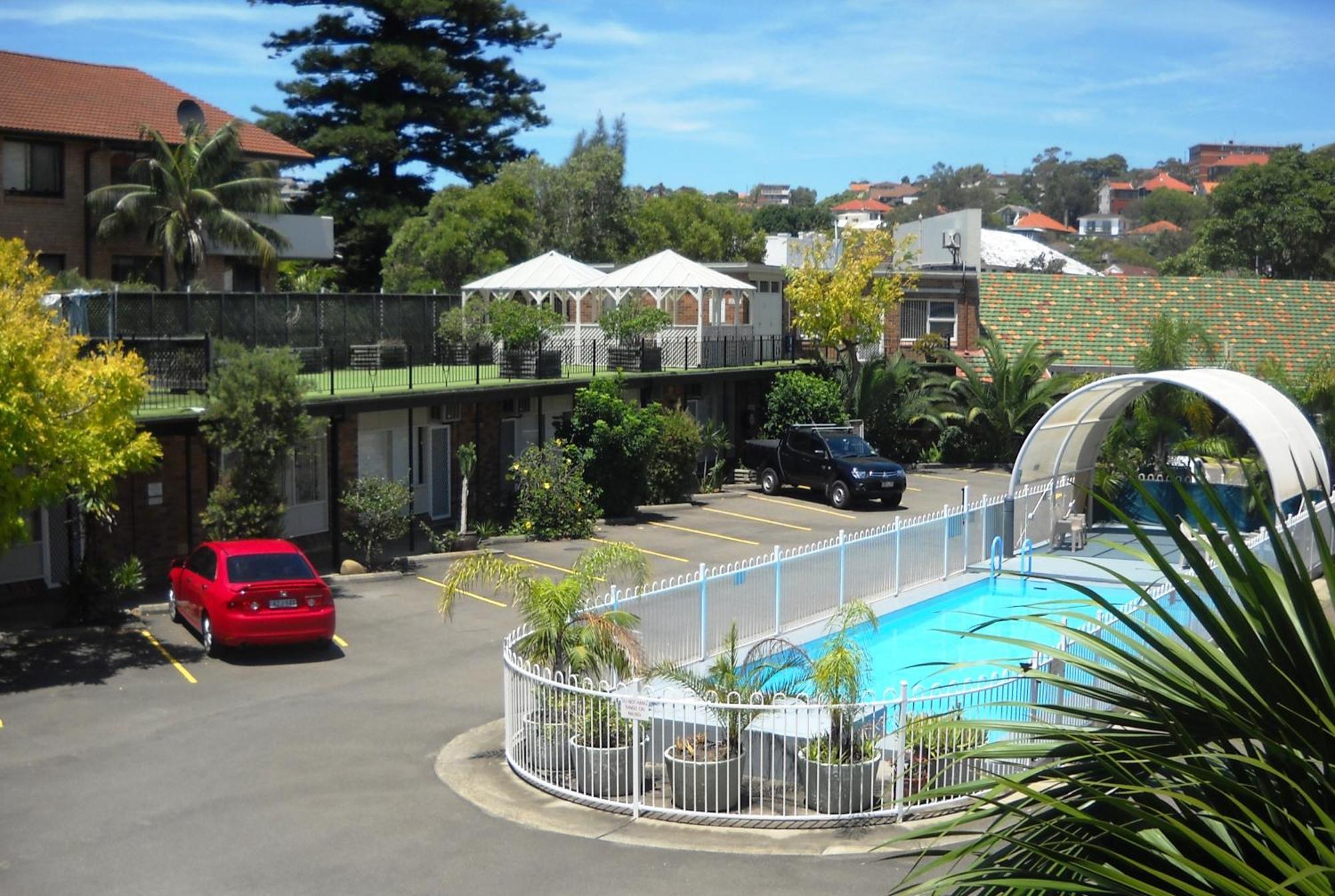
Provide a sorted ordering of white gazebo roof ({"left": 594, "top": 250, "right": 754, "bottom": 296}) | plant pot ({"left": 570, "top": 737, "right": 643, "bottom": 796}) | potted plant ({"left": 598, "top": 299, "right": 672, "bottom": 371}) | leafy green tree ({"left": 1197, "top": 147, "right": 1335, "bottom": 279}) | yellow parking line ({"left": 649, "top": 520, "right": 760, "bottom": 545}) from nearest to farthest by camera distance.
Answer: plant pot ({"left": 570, "top": 737, "right": 643, "bottom": 796})
yellow parking line ({"left": 649, "top": 520, "right": 760, "bottom": 545})
potted plant ({"left": 598, "top": 299, "right": 672, "bottom": 371})
white gazebo roof ({"left": 594, "top": 250, "right": 754, "bottom": 296})
leafy green tree ({"left": 1197, "top": 147, "right": 1335, "bottom": 279})

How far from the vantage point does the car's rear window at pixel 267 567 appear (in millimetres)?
18938

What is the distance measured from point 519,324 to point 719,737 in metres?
19.3

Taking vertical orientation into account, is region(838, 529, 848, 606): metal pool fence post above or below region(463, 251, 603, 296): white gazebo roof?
below

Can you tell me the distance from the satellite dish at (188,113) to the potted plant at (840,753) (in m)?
32.1

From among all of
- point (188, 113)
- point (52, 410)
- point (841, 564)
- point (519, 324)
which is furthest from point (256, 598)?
point (188, 113)

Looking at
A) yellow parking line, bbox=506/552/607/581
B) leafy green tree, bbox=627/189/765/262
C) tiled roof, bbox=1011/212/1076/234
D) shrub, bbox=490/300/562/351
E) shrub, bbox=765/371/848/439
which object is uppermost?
tiled roof, bbox=1011/212/1076/234

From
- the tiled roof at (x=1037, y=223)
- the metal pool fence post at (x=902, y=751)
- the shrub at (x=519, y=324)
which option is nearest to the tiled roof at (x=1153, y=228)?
the tiled roof at (x=1037, y=223)

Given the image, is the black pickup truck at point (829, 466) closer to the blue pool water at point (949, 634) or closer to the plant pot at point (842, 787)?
the blue pool water at point (949, 634)

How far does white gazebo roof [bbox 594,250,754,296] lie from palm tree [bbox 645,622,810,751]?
2385cm

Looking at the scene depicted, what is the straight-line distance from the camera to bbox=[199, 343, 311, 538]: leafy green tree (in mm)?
21812

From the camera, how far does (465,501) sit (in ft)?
91.5

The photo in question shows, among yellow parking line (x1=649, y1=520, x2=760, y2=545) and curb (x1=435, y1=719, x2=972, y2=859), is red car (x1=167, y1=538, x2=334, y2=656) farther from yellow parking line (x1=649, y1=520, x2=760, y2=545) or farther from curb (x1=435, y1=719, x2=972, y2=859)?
yellow parking line (x1=649, y1=520, x2=760, y2=545)

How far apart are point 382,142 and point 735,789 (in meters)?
45.5

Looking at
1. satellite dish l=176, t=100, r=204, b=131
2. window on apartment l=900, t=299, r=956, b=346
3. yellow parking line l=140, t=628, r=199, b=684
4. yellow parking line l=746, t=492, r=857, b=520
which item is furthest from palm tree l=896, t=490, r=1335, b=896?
window on apartment l=900, t=299, r=956, b=346
